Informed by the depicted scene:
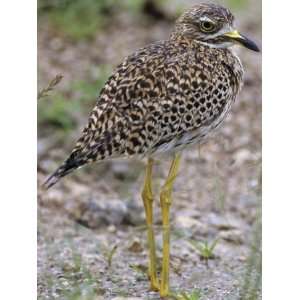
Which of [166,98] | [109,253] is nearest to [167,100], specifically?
[166,98]

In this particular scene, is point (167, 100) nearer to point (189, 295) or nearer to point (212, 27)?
point (212, 27)

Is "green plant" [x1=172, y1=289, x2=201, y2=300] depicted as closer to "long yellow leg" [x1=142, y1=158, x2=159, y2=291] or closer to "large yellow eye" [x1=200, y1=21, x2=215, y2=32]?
"long yellow leg" [x1=142, y1=158, x2=159, y2=291]

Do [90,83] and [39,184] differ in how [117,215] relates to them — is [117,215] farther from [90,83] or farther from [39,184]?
[90,83]

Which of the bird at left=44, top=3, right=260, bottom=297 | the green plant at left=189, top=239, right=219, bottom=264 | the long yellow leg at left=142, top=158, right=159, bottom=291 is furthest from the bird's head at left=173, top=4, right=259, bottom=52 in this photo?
the green plant at left=189, top=239, right=219, bottom=264

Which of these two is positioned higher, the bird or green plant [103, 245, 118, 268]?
the bird

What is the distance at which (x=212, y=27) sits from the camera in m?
3.33

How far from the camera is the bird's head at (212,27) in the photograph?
3320 millimetres

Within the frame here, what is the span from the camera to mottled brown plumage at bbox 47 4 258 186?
315cm

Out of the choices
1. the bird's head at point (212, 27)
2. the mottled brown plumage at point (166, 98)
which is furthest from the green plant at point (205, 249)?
the bird's head at point (212, 27)

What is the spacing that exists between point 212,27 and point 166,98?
1.03ft
